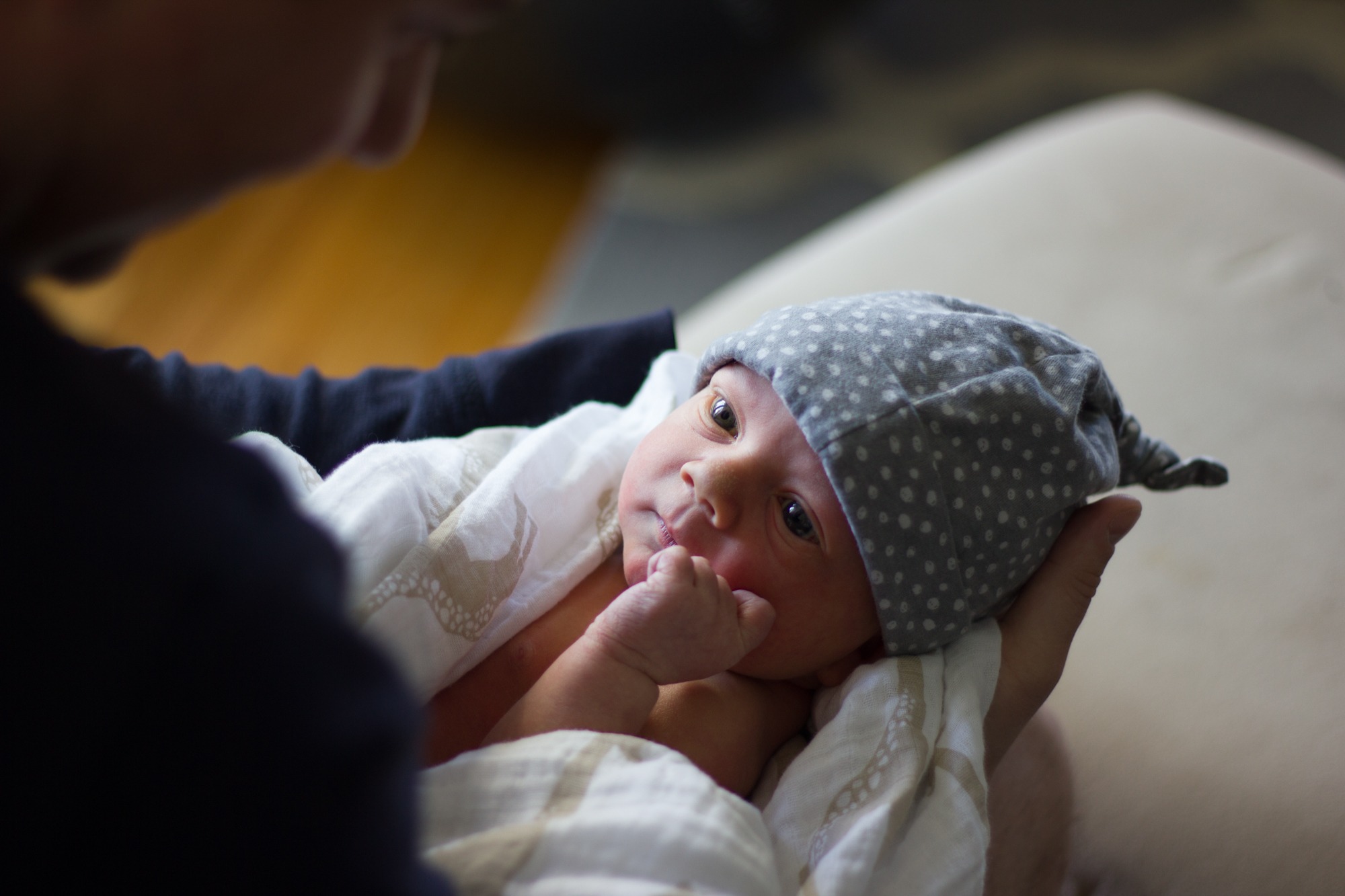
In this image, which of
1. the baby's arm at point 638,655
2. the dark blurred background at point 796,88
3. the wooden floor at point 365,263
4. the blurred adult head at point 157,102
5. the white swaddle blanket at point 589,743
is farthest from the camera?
the dark blurred background at point 796,88

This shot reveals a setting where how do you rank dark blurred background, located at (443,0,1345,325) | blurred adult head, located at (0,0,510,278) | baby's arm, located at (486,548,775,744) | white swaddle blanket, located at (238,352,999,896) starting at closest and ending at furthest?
blurred adult head, located at (0,0,510,278)
white swaddle blanket, located at (238,352,999,896)
baby's arm, located at (486,548,775,744)
dark blurred background, located at (443,0,1345,325)

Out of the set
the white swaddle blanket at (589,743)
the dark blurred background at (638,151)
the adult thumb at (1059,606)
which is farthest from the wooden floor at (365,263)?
the adult thumb at (1059,606)

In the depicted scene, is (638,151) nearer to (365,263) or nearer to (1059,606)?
(365,263)

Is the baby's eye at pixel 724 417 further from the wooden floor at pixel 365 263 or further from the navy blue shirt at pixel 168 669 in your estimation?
the wooden floor at pixel 365 263

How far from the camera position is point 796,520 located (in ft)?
2.57

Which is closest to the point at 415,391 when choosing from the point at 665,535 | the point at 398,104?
the point at 665,535

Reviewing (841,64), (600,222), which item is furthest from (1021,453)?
(841,64)

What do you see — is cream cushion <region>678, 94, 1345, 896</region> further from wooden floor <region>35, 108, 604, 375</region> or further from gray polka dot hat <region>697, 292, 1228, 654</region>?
wooden floor <region>35, 108, 604, 375</region>

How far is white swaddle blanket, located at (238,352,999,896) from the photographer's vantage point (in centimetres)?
59

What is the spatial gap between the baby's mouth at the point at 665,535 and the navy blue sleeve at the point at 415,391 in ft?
0.65

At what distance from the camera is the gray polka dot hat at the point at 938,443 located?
0.75 meters

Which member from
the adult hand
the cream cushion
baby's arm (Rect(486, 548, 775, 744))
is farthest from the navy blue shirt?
the cream cushion

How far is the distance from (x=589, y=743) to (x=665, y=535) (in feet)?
0.63

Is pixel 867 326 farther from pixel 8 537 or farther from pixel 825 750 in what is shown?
pixel 8 537
